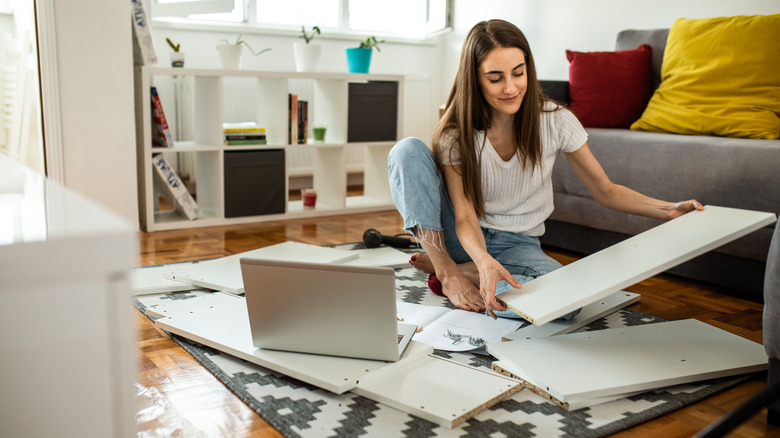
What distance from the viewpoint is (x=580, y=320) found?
159 cm

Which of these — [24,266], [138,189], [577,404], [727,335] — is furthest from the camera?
[138,189]

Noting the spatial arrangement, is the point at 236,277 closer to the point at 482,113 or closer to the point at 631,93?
the point at 482,113

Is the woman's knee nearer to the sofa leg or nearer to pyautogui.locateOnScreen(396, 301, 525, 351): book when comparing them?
pyautogui.locateOnScreen(396, 301, 525, 351): book

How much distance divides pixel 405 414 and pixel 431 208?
630mm

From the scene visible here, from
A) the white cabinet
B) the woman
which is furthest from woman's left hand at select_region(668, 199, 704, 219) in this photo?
the white cabinet

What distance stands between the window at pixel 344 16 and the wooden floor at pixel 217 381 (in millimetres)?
1330

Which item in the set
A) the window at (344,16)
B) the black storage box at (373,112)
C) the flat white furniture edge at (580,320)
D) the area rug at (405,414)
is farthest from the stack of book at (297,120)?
the area rug at (405,414)

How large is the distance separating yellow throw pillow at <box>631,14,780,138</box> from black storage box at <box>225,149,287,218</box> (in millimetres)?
1448

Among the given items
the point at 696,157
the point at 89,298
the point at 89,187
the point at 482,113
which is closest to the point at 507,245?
the point at 482,113

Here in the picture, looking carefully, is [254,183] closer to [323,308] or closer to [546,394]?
[323,308]

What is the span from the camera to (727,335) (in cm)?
146

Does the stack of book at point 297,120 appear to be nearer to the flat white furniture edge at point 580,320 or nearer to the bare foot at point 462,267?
the bare foot at point 462,267

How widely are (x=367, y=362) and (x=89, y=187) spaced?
1.73m

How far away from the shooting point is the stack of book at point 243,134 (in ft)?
9.29
